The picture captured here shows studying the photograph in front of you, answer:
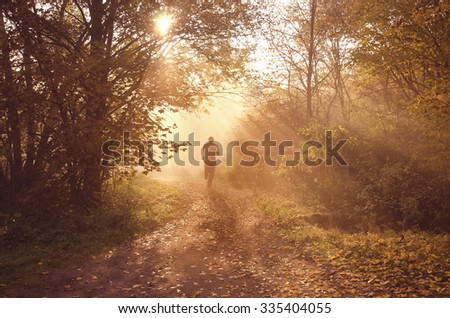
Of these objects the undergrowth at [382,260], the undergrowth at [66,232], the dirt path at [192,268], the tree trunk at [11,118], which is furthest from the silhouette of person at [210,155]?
the tree trunk at [11,118]

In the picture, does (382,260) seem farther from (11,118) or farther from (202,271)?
(11,118)

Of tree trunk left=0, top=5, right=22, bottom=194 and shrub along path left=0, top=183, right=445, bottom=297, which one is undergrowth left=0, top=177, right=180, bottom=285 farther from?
tree trunk left=0, top=5, right=22, bottom=194

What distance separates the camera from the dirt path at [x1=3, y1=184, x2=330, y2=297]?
6.96 metres

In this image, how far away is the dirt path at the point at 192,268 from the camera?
274 inches

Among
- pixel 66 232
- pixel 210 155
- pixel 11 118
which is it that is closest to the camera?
pixel 66 232

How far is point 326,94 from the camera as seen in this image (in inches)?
1060

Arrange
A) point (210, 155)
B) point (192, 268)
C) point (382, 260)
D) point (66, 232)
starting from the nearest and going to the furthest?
point (382, 260), point (192, 268), point (66, 232), point (210, 155)

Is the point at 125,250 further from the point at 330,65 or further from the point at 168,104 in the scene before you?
the point at 330,65

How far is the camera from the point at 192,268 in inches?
324

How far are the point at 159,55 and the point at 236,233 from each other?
669 cm

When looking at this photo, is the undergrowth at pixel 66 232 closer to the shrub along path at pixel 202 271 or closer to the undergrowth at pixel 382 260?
the shrub along path at pixel 202 271

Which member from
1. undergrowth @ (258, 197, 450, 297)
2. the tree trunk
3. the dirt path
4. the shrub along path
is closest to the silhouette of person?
the dirt path

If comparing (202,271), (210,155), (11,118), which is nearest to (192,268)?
(202,271)
